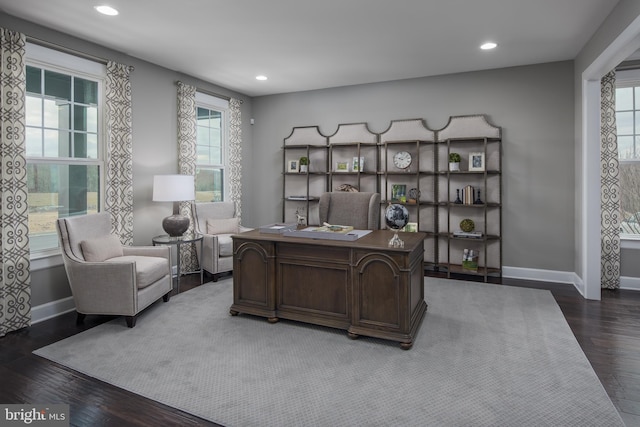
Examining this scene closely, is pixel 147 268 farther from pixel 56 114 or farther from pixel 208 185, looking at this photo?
pixel 208 185

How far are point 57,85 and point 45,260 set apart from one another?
170 centimetres

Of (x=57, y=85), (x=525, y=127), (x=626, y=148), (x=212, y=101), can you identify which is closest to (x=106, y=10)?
(x=57, y=85)

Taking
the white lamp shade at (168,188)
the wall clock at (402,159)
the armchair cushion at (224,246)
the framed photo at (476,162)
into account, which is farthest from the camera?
the wall clock at (402,159)

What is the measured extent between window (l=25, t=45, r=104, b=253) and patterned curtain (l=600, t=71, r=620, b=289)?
567 cm

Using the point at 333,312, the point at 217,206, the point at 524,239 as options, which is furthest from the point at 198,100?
the point at 524,239

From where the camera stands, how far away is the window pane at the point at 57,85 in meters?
3.64

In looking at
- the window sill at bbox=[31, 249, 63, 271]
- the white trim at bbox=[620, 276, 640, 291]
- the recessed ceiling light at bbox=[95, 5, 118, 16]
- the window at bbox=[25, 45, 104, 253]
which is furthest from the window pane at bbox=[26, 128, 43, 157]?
the white trim at bbox=[620, 276, 640, 291]

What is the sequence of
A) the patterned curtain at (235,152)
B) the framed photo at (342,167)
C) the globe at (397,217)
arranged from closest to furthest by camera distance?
1. the globe at (397,217)
2. the framed photo at (342,167)
3. the patterned curtain at (235,152)

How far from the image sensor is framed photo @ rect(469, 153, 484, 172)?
16.1 feet

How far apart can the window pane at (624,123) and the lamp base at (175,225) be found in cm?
522

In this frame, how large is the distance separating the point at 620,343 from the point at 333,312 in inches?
87.3

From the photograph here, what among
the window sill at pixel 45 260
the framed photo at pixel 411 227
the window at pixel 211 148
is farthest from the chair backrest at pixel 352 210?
the window sill at pixel 45 260

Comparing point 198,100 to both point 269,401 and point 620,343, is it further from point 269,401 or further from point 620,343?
point 620,343

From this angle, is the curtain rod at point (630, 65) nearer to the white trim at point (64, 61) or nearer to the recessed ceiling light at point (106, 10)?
the recessed ceiling light at point (106, 10)
